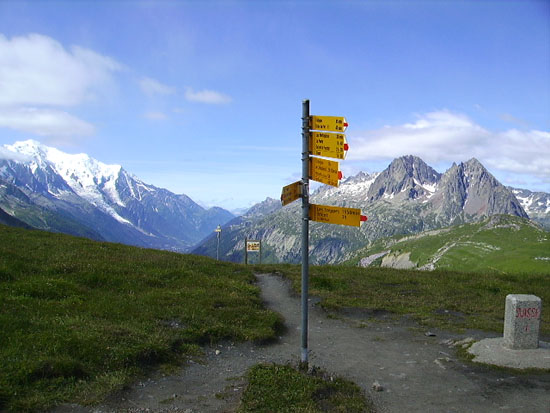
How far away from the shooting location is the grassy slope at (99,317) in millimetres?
9867

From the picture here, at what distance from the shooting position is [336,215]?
10695 mm

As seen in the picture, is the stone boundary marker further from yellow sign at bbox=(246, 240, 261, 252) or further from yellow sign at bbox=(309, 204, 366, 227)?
yellow sign at bbox=(246, 240, 261, 252)

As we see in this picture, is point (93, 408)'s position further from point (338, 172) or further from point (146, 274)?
point (146, 274)

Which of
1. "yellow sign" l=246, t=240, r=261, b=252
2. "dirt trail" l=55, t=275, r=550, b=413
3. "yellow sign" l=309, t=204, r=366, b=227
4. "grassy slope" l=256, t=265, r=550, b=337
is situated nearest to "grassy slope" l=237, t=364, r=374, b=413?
"dirt trail" l=55, t=275, r=550, b=413

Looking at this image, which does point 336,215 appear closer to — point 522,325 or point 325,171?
point 325,171

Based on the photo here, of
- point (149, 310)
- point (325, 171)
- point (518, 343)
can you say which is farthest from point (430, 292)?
point (325, 171)

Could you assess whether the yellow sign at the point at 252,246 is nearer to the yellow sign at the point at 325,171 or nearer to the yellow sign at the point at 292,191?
the yellow sign at the point at 292,191

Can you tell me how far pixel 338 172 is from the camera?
10359 millimetres

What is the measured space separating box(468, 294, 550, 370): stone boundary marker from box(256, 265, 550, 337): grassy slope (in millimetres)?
3674

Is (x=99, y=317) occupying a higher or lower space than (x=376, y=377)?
higher

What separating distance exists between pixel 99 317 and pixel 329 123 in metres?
10.4

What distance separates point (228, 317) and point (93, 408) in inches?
308

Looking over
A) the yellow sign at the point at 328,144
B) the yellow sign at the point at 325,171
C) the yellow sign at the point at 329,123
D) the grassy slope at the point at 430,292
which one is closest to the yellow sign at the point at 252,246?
the grassy slope at the point at 430,292

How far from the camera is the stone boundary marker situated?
12.9 meters
